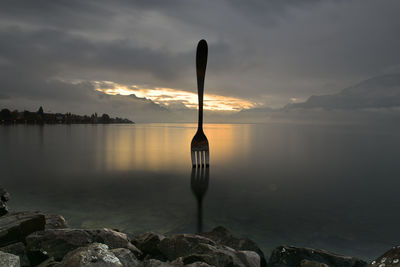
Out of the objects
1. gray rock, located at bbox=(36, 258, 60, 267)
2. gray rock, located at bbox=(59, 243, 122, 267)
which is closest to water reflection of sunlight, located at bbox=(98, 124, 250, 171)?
gray rock, located at bbox=(36, 258, 60, 267)

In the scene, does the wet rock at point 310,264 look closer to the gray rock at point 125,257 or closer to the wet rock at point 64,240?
the gray rock at point 125,257

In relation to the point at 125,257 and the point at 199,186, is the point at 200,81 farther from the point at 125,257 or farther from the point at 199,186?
the point at 125,257

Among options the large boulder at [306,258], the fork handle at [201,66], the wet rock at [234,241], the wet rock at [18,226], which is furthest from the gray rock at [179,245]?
the fork handle at [201,66]

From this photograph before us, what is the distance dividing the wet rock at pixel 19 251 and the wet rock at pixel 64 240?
6.9 inches

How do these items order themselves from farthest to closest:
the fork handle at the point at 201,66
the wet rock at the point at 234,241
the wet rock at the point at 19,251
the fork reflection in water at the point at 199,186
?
the fork handle at the point at 201,66 < the fork reflection in water at the point at 199,186 < the wet rock at the point at 234,241 < the wet rock at the point at 19,251

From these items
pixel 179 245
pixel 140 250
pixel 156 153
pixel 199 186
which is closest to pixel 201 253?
pixel 179 245

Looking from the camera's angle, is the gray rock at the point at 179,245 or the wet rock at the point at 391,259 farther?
the gray rock at the point at 179,245

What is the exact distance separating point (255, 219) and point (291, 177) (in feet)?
31.5

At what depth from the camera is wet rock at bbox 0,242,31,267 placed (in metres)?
5.08

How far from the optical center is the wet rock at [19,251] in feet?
16.7

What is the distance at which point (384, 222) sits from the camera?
30.8 ft

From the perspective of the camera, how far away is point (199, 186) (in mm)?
14172

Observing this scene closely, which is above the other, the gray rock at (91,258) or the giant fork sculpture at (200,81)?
the giant fork sculpture at (200,81)

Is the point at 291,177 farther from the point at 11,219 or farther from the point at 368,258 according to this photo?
the point at 11,219
